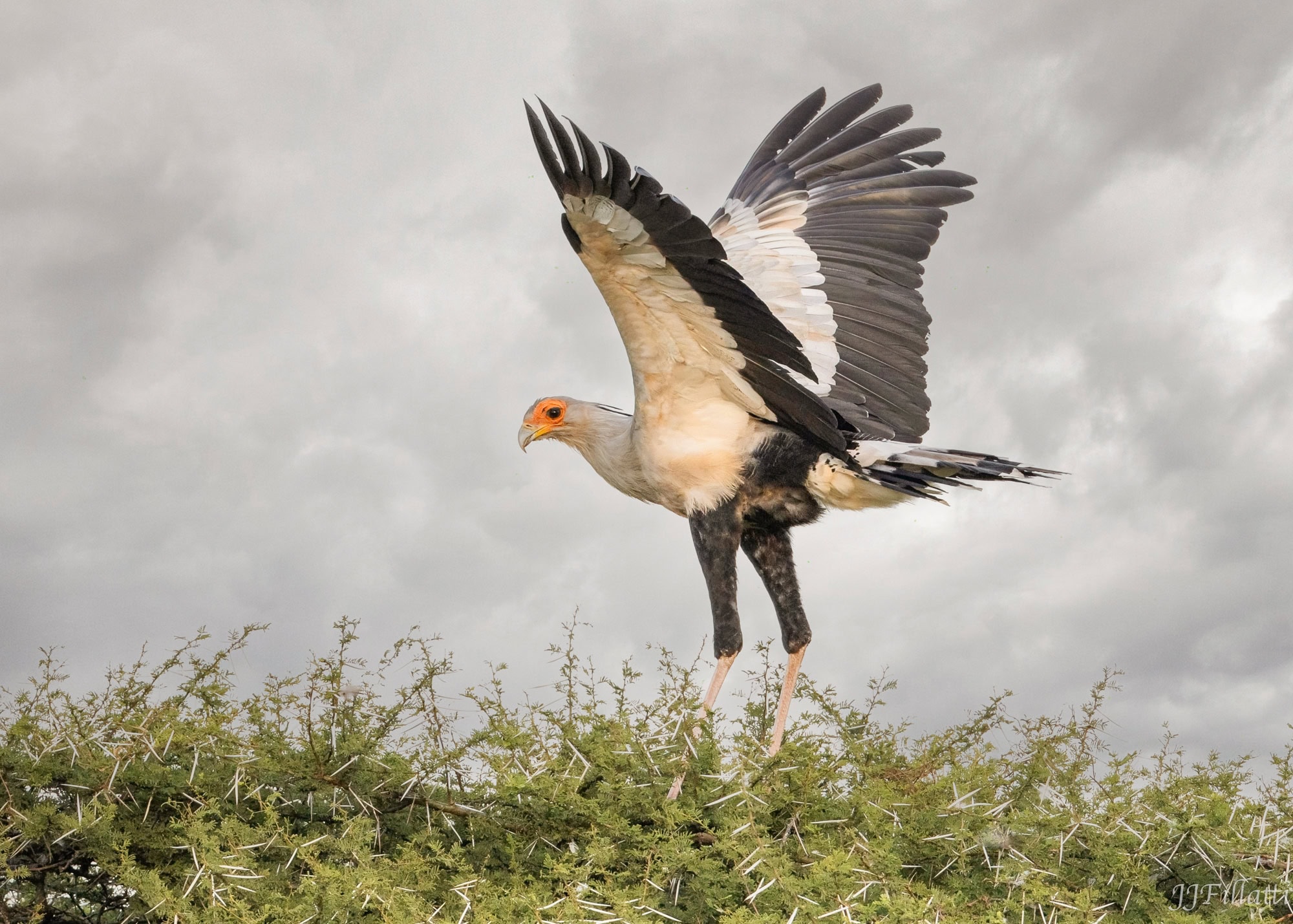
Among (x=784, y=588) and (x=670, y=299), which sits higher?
(x=670, y=299)

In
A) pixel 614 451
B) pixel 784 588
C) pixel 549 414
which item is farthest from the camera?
pixel 549 414

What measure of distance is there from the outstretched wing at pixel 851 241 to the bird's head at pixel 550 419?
125 cm

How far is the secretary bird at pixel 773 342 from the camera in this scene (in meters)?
4.38

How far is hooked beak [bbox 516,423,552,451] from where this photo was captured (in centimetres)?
584

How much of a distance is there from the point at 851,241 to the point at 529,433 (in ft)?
7.58

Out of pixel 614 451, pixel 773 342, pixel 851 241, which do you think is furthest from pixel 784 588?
pixel 851 241

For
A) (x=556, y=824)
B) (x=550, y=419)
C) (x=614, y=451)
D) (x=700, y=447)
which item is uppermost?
(x=550, y=419)

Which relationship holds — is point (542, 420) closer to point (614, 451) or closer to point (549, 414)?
point (549, 414)

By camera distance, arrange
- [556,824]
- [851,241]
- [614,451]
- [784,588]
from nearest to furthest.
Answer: [556,824], [784,588], [614,451], [851,241]

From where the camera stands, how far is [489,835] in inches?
156

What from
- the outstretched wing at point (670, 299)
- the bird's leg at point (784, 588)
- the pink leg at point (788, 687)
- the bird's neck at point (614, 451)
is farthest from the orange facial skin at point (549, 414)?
the pink leg at point (788, 687)

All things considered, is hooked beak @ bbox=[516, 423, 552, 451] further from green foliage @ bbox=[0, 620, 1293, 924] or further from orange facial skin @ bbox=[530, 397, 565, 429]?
green foliage @ bbox=[0, 620, 1293, 924]

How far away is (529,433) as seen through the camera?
5.85m

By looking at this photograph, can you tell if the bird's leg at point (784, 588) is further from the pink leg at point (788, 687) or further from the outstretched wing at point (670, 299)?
the outstretched wing at point (670, 299)
